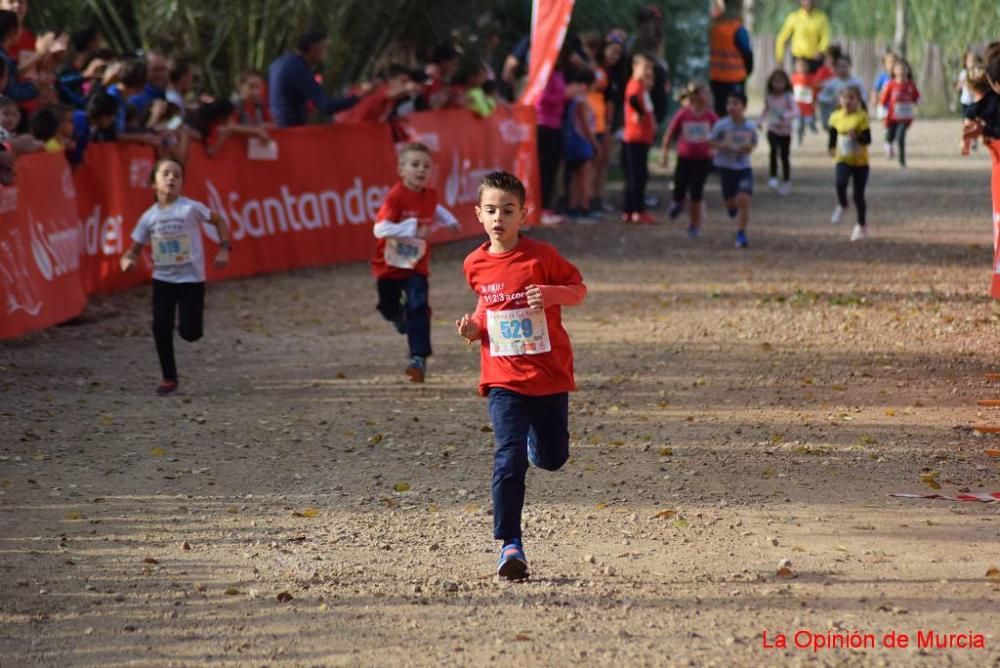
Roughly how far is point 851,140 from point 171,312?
9.35 metres

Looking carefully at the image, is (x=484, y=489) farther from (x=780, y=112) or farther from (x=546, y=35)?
(x=780, y=112)

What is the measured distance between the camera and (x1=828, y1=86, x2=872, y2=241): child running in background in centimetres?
1697

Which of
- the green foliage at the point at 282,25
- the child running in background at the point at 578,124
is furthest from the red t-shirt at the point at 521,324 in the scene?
the child running in background at the point at 578,124

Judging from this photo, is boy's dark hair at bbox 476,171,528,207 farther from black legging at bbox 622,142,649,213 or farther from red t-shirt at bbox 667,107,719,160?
black legging at bbox 622,142,649,213

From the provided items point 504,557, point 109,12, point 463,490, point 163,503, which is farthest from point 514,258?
point 109,12

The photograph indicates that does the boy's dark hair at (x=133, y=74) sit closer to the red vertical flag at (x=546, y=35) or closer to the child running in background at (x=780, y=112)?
the red vertical flag at (x=546, y=35)

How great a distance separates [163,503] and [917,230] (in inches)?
529

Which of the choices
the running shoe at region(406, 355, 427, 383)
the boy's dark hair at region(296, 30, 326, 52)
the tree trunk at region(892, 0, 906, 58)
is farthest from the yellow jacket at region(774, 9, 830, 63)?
the running shoe at region(406, 355, 427, 383)

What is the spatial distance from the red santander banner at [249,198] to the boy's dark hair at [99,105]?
→ 29cm

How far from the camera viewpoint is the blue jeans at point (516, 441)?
246 inches

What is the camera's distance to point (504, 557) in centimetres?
620

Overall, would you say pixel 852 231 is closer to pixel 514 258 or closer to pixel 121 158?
pixel 121 158

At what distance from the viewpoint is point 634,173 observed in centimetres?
1945

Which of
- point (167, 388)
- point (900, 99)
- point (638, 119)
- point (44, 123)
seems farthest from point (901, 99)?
point (167, 388)
